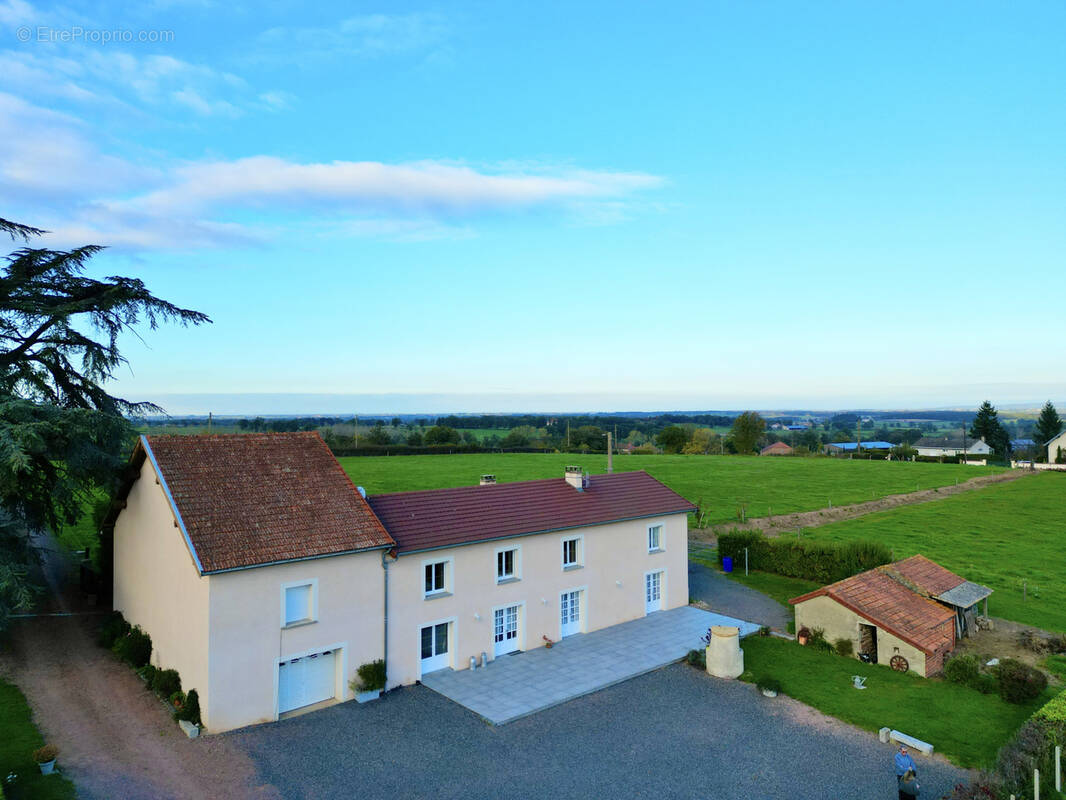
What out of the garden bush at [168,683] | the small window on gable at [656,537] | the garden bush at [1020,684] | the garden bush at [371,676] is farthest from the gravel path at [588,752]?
the small window on gable at [656,537]

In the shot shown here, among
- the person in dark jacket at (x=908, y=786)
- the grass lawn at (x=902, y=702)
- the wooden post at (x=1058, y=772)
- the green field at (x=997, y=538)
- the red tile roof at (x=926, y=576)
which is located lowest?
the green field at (x=997, y=538)

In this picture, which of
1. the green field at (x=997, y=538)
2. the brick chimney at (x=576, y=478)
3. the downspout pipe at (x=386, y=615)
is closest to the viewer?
the downspout pipe at (x=386, y=615)

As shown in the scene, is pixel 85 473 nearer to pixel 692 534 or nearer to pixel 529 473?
pixel 692 534

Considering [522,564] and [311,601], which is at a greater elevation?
[311,601]

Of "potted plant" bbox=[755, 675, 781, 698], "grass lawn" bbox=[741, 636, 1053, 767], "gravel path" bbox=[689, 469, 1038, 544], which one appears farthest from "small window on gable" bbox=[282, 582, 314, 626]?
"gravel path" bbox=[689, 469, 1038, 544]

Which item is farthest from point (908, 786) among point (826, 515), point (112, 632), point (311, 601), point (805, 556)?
point (826, 515)

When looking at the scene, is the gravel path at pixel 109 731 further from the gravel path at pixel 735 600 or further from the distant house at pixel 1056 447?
the distant house at pixel 1056 447

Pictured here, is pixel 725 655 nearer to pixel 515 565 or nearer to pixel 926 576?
pixel 515 565
